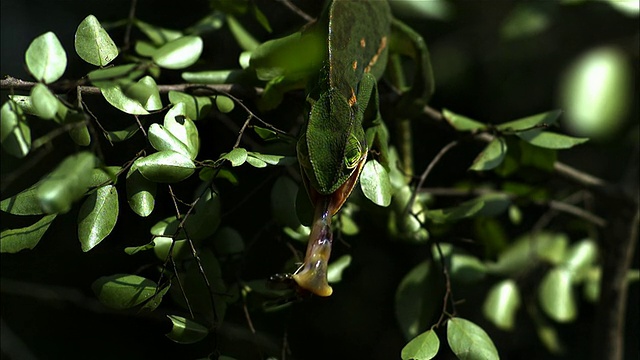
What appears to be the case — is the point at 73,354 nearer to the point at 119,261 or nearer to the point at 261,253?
the point at 119,261

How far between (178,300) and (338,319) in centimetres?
92

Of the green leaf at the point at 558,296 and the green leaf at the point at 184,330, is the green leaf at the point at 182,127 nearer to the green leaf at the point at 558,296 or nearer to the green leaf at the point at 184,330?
the green leaf at the point at 184,330

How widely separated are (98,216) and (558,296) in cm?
99

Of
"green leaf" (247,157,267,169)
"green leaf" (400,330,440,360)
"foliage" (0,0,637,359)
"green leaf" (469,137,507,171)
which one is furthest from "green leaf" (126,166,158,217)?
"green leaf" (469,137,507,171)

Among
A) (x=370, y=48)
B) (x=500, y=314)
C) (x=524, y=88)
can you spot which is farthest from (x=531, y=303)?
(x=370, y=48)

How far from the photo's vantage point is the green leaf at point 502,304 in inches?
57.2

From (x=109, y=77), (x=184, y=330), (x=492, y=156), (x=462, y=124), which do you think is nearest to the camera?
(x=109, y=77)

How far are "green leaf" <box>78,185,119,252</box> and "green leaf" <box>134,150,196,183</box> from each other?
0.05m

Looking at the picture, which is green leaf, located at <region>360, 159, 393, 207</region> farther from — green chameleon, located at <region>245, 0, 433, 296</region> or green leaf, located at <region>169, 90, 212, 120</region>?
green leaf, located at <region>169, 90, 212, 120</region>

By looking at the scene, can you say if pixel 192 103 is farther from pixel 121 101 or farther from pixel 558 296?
pixel 558 296

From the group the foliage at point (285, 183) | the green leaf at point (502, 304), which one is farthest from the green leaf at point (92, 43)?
the green leaf at point (502, 304)

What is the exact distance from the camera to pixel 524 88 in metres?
1.93

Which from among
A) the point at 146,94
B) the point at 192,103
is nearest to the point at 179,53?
the point at 192,103

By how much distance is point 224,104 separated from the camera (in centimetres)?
98
